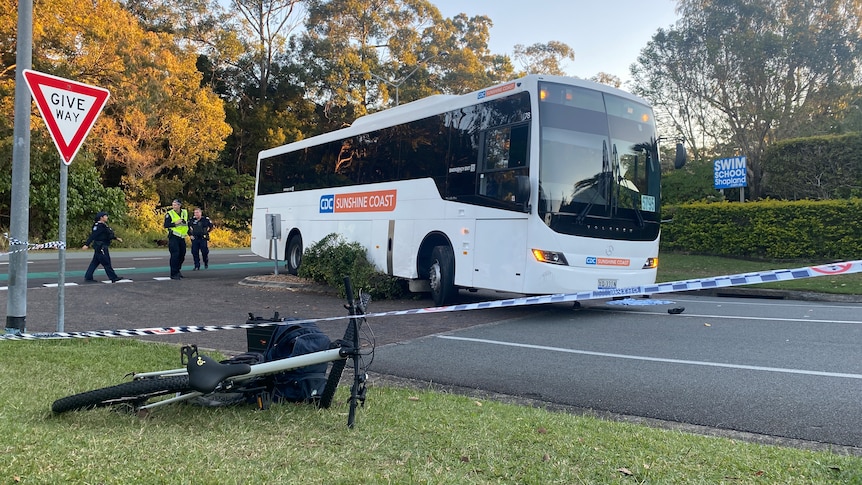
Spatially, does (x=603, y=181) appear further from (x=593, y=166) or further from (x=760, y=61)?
(x=760, y=61)

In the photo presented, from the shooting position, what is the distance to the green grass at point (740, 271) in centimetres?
1423

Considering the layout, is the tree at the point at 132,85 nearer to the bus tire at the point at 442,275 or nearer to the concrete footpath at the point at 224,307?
the concrete footpath at the point at 224,307

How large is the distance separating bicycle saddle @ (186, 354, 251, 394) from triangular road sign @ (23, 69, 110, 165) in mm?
4128

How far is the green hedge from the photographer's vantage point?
18.1 metres

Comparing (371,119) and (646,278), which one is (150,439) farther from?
(371,119)

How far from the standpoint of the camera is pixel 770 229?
64.0 feet

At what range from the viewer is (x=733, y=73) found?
2784cm

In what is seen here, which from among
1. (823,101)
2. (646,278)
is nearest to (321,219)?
(646,278)

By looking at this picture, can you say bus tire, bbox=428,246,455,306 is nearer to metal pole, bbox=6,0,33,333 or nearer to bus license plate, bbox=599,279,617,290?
bus license plate, bbox=599,279,617,290

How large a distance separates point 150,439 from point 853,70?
30.5 m

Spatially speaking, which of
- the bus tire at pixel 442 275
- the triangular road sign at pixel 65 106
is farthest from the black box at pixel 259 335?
the bus tire at pixel 442 275

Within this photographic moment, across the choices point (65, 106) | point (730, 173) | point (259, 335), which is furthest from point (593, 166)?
point (730, 173)

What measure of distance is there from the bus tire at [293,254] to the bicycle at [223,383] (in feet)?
41.3

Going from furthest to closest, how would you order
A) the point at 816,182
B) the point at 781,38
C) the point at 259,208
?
1. the point at 781,38
2. the point at 816,182
3. the point at 259,208
